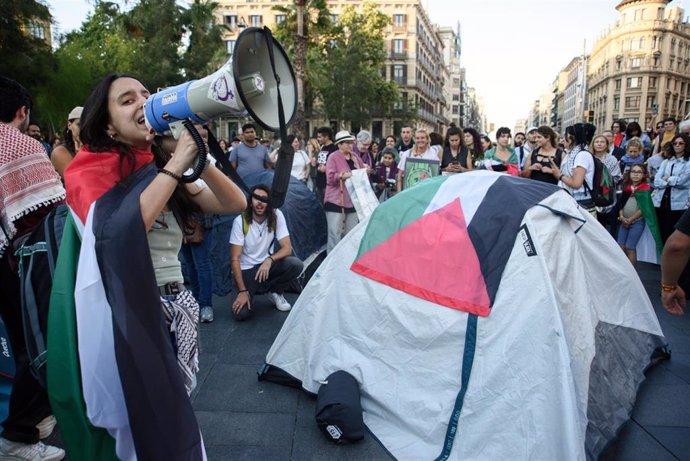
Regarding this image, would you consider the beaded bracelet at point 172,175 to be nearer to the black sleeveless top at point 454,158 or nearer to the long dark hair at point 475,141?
the black sleeveless top at point 454,158

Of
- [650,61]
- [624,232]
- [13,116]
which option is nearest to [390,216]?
[13,116]

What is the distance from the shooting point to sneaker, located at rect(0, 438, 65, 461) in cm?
237

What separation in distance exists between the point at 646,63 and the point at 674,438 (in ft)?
290

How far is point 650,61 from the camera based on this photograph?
73.4m

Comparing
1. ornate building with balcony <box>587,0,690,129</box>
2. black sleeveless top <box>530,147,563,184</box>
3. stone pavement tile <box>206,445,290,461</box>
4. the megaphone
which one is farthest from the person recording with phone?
ornate building with balcony <box>587,0,690,129</box>

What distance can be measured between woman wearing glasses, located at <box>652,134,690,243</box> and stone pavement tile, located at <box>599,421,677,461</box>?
14.2 ft

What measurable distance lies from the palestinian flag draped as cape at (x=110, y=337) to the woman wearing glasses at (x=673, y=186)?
6519 mm

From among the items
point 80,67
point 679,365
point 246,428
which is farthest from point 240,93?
point 80,67

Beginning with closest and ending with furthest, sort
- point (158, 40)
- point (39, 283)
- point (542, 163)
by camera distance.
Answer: point (39, 283) < point (542, 163) < point (158, 40)

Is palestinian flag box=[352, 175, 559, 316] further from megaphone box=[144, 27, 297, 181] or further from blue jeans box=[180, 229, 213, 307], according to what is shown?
blue jeans box=[180, 229, 213, 307]

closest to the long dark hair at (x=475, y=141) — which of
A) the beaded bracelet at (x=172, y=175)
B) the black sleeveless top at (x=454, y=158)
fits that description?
the black sleeveless top at (x=454, y=158)

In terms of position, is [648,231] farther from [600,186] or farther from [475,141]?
[475,141]

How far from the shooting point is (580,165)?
4984 millimetres

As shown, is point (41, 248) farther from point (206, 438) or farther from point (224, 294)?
point (224, 294)
